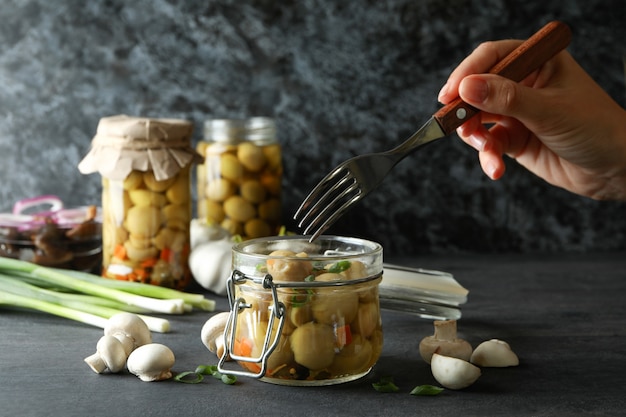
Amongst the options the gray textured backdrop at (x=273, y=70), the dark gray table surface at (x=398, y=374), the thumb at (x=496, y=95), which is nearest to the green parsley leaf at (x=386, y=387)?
the dark gray table surface at (x=398, y=374)

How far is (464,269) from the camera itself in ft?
5.53

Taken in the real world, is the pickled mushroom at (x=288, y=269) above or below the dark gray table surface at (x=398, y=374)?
above

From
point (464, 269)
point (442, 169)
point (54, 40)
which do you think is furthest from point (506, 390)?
point (54, 40)

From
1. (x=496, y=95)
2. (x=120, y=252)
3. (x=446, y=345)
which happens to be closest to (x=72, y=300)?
(x=120, y=252)

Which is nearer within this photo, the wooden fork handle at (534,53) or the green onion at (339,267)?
the green onion at (339,267)

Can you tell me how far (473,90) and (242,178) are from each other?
2.16ft

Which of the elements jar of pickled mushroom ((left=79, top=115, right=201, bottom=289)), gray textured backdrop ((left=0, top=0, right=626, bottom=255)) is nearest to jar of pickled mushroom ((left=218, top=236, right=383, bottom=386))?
jar of pickled mushroom ((left=79, top=115, right=201, bottom=289))

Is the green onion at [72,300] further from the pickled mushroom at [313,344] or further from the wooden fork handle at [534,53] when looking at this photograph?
the wooden fork handle at [534,53]

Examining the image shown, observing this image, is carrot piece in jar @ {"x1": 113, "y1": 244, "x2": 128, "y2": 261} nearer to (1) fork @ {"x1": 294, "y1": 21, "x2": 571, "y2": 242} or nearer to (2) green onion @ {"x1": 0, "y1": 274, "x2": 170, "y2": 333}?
Answer: (2) green onion @ {"x1": 0, "y1": 274, "x2": 170, "y2": 333}

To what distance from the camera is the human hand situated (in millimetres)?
1108

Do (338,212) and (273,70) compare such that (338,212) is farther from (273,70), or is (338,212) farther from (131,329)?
(273,70)

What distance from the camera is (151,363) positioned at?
94cm

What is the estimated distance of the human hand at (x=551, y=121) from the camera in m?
1.11

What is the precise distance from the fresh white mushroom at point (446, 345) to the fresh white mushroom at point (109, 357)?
357mm
